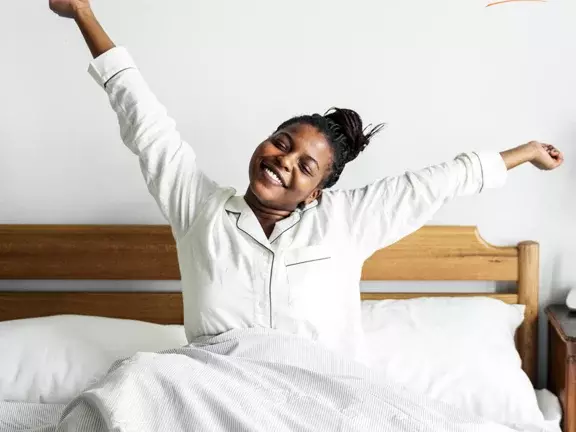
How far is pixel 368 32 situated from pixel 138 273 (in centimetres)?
90

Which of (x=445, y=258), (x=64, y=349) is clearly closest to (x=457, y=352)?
(x=445, y=258)

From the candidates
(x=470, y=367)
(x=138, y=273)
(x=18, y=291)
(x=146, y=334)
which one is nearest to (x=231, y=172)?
(x=138, y=273)

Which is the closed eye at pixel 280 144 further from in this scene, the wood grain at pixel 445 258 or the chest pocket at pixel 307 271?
the wood grain at pixel 445 258

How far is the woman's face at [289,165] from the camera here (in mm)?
1562

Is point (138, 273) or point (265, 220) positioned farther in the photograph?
point (138, 273)

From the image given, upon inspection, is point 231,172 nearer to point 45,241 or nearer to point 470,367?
point 45,241

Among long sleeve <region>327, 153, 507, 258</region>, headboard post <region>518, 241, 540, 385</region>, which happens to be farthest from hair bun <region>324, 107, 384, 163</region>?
headboard post <region>518, 241, 540, 385</region>

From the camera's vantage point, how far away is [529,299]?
2119 millimetres

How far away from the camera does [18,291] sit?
7.18 ft

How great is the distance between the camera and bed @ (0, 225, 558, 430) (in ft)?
6.92

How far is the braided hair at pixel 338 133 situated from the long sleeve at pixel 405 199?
0.28 feet

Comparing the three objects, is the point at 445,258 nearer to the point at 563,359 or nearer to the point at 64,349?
the point at 563,359

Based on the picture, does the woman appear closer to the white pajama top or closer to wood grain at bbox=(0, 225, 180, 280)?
the white pajama top

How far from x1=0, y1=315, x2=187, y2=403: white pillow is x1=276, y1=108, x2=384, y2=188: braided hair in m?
0.61
